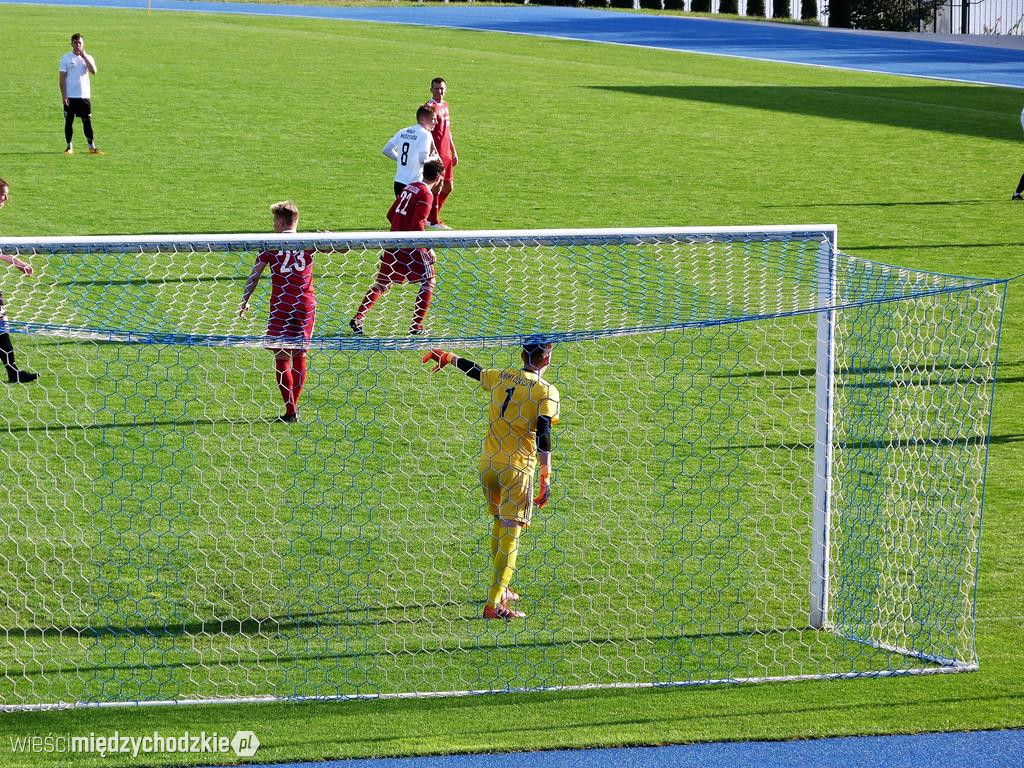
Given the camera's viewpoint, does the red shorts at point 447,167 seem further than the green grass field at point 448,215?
Yes

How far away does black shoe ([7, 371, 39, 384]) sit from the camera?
11.0 meters

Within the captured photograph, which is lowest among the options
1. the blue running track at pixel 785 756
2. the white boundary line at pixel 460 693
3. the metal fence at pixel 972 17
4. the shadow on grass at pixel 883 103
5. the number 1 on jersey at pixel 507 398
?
the blue running track at pixel 785 756

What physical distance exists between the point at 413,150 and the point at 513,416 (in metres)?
7.74

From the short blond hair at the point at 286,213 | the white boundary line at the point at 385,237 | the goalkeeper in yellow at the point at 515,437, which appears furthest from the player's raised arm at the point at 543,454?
the short blond hair at the point at 286,213

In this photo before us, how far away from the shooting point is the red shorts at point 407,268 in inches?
452

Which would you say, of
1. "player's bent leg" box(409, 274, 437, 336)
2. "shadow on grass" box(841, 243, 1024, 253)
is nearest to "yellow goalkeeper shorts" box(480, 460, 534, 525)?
"player's bent leg" box(409, 274, 437, 336)

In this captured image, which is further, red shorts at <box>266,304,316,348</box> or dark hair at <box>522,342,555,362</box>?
red shorts at <box>266,304,316,348</box>

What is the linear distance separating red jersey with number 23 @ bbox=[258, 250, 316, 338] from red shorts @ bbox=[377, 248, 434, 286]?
51.9 inches

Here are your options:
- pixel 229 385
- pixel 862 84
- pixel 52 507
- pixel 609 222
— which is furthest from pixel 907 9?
pixel 52 507

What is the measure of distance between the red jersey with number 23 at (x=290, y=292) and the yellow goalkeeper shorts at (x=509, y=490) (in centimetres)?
311

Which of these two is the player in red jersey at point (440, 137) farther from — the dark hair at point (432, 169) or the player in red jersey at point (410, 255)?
the player in red jersey at point (410, 255)

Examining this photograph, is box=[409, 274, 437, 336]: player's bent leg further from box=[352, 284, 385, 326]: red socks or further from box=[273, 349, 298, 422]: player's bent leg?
box=[273, 349, 298, 422]: player's bent leg

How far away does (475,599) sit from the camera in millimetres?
7770

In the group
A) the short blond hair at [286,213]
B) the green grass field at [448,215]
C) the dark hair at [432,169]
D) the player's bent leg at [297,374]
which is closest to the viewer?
the green grass field at [448,215]
